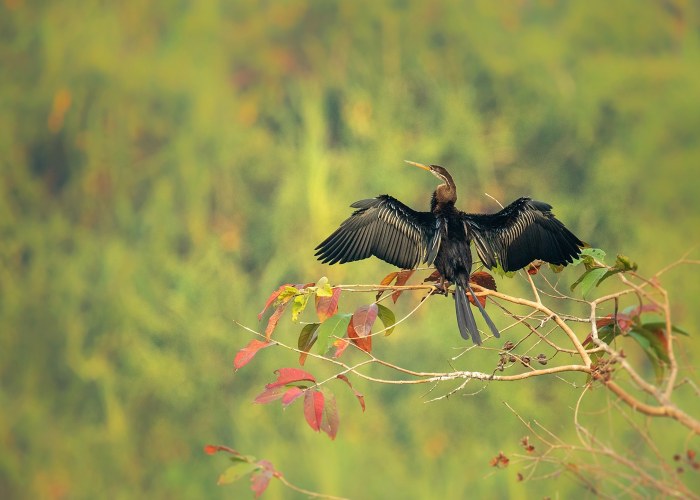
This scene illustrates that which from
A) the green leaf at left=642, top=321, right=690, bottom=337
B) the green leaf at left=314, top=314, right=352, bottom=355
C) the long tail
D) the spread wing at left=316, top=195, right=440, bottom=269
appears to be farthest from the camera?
the spread wing at left=316, top=195, right=440, bottom=269

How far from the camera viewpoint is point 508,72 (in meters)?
5.81

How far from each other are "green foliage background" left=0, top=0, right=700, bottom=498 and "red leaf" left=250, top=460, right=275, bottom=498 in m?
3.99

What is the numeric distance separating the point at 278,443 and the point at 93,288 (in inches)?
60.2

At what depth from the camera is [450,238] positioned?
2.15 meters

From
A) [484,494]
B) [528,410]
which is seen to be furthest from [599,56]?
[484,494]

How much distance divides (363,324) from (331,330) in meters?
Answer: 0.06

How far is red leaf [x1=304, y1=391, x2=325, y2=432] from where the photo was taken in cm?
139

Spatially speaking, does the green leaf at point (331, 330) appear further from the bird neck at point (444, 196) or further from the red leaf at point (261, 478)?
the bird neck at point (444, 196)

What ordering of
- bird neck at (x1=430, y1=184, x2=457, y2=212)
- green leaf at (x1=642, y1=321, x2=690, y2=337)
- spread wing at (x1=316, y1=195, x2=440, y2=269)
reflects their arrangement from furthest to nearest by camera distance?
1. bird neck at (x1=430, y1=184, x2=457, y2=212)
2. spread wing at (x1=316, y1=195, x2=440, y2=269)
3. green leaf at (x1=642, y1=321, x2=690, y2=337)

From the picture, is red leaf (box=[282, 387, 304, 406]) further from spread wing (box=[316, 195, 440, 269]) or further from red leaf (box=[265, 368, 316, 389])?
spread wing (box=[316, 195, 440, 269])

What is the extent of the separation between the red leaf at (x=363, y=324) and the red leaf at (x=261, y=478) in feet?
0.94

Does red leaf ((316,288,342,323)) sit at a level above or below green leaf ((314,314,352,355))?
above

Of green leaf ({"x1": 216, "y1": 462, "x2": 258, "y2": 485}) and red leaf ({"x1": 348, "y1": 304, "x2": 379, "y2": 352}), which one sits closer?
green leaf ({"x1": 216, "y1": 462, "x2": 258, "y2": 485})

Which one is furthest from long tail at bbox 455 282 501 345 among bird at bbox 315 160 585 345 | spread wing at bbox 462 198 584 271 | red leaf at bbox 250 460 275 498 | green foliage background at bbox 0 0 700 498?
green foliage background at bbox 0 0 700 498
